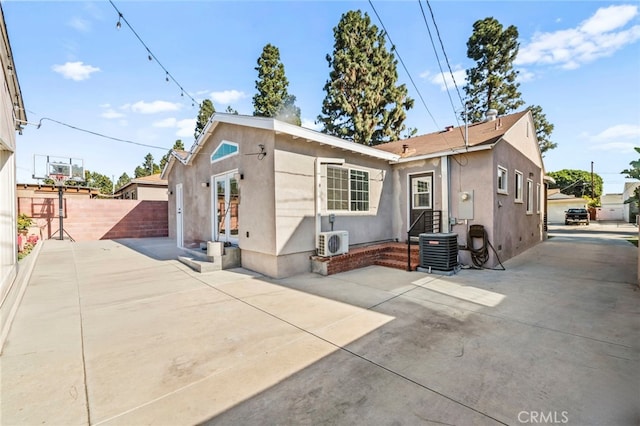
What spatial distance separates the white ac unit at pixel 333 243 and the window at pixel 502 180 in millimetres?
4808

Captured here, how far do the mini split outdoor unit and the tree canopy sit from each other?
5563 centimetres

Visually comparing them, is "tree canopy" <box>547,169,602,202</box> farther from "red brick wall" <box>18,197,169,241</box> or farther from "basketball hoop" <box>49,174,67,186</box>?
"basketball hoop" <box>49,174,67,186</box>

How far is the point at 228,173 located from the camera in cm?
813

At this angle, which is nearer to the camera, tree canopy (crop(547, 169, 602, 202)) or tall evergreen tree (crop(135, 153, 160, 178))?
tree canopy (crop(547, 169, 602, 202))

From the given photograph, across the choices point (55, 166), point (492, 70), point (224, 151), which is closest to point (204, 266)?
point (224, 151)

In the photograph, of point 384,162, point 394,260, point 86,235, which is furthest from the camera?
point 86,235

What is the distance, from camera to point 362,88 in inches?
792

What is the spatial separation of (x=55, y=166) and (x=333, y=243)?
18.4 meters

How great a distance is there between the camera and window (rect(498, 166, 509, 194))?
8.00 meters

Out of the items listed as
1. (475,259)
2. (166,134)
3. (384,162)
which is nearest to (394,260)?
(475,259)

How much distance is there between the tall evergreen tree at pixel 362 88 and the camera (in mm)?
19703

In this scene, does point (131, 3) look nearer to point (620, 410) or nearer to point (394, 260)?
point (394, 260)

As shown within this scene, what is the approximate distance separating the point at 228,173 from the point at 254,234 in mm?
2352

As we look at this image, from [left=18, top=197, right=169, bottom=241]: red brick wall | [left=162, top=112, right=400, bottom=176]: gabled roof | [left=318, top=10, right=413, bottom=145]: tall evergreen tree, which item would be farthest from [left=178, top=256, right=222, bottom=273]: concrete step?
[left=318, top=10, right=413, bottom=145]: tall evergreen tree
